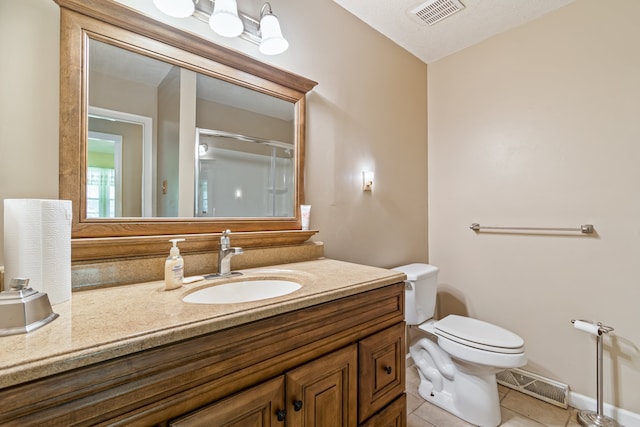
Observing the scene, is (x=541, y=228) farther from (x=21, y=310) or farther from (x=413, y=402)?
(x=21, y=310)

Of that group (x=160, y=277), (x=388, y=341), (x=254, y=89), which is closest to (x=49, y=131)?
(x=160, y=277)

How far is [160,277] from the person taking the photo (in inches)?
40.7

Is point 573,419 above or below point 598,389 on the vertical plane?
below

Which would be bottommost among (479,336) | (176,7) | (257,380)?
(479,336)

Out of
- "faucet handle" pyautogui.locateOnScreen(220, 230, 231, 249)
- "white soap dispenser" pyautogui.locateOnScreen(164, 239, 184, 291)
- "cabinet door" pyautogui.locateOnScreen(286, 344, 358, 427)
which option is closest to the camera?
"cabinet door" pyautogui.locateOnScreen(286, 344, 358, 427)

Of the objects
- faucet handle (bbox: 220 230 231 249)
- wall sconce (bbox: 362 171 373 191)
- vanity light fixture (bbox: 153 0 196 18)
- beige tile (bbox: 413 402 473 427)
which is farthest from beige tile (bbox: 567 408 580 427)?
vanity light fixture (bbox: 153 0 196 18)

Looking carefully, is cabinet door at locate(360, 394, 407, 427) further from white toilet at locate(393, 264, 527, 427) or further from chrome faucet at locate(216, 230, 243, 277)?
chrome faucet at locate(216, 230, 243, 277)

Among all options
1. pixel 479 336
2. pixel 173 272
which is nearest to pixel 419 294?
pixel 479 336

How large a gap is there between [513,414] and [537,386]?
1.05 ft

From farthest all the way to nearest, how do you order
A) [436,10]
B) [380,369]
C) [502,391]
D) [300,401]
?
[502,391] → [436,10] → [380,369] → [300,401]

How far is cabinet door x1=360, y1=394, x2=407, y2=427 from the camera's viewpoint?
3.33ft

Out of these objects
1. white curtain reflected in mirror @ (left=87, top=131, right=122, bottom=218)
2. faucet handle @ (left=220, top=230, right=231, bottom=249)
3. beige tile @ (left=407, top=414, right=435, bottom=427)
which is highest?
white curtain reflected in mirror @ (left=87, top=131, right=122, bottom=218)

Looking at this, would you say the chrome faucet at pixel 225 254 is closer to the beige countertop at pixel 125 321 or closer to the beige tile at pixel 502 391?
the beige countertop at pixel 125 321

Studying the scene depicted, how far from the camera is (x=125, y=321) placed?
24.6 inches
